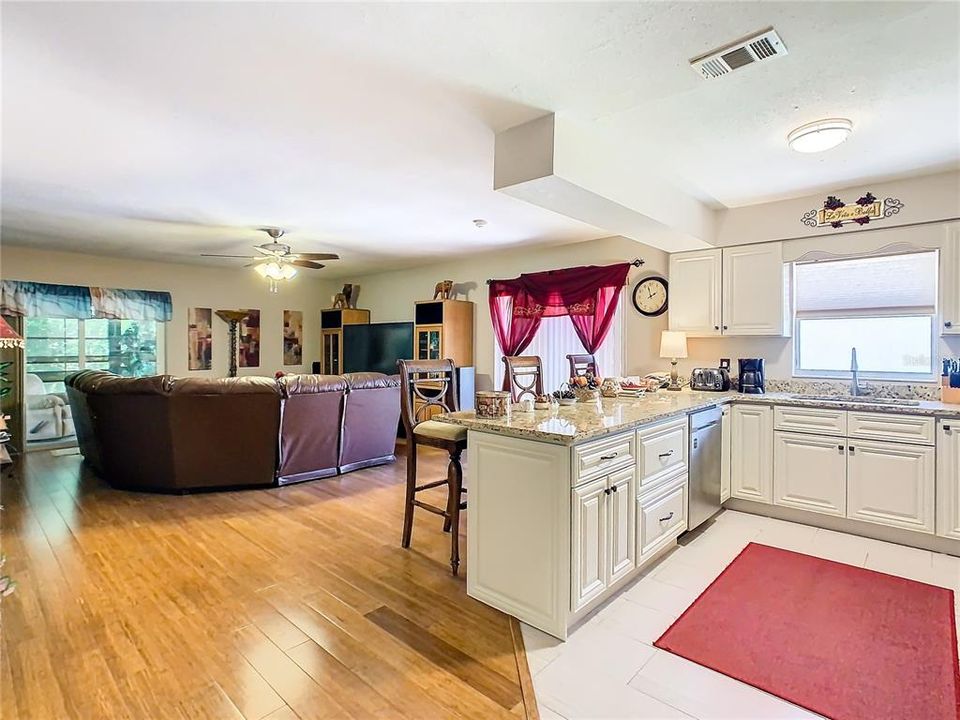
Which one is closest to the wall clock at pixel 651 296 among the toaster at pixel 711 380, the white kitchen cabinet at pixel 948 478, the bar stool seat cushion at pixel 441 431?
the toaster at pixel 711 380

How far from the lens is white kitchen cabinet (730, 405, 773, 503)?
3.63 metres

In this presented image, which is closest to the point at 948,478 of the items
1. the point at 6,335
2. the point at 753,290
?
the point at 753,290

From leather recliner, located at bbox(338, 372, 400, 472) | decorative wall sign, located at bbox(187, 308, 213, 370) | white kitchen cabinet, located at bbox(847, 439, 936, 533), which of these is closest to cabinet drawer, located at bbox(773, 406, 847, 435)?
white kitchen cabinet, located at bbox(847, 439, 936, 533)

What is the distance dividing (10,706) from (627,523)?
8.20 ft

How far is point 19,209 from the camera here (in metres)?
4.09

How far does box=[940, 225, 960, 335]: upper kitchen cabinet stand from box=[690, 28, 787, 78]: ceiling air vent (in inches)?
93.4

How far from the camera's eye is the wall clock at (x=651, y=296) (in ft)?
15.7

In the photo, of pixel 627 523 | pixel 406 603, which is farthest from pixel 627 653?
pixel 406 603

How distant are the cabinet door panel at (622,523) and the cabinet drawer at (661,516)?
7cm

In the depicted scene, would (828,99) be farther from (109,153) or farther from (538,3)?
(109,153)

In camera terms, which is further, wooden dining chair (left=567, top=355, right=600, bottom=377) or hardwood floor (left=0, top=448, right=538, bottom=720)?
wooden dining chair (left=567, top=355, right=600, bottom=377)

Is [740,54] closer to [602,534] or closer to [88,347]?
[602,534]

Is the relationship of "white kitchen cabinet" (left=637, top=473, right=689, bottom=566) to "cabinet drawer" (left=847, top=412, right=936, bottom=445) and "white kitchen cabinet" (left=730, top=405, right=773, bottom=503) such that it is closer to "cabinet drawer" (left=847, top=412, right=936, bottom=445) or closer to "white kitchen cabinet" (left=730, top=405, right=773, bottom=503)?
"white kitchen cabinet" (left=730, top=405, right=773, bottom=503)

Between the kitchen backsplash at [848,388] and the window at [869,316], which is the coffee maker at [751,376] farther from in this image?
the window at [869,316]
